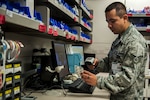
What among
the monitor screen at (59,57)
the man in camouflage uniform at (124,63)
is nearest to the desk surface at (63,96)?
the man in camouflage uniform at (124,63)

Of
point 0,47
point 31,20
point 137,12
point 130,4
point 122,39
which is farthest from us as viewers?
point 130,4

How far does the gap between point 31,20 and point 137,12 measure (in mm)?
3565

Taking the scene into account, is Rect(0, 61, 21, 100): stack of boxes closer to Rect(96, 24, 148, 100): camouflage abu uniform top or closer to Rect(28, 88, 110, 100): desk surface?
Rect(28, 88, 110, 100): desk surface

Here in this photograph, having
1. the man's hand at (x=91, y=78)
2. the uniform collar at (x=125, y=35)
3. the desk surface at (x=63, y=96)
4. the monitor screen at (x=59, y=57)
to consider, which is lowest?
the desk surface at (x=63, y=96)

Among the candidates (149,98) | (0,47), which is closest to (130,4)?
(149,98)

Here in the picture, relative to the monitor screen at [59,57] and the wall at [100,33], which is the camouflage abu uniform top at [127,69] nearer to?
the monitor screen at [59,57]

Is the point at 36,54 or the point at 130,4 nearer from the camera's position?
the point at 36,54

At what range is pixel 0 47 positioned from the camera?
33.3 inches


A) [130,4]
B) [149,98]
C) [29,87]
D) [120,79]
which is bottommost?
[149,98]

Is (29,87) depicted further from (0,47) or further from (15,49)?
(0,47)

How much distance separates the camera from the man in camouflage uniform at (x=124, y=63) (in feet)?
4.77

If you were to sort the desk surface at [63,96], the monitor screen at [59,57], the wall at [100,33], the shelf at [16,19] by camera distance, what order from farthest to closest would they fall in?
the wall at [100,33], the monitor screen at [59,57], the desk surface at [63,96], the shelf at [16,19]

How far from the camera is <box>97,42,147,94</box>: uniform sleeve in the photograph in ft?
4.73

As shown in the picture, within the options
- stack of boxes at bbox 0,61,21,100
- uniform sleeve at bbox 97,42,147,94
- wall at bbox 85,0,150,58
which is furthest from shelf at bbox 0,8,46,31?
wall at bbox 85,0,150,58
